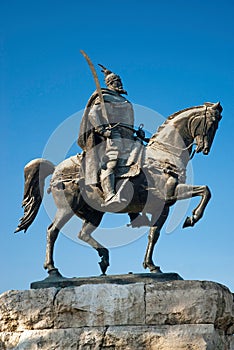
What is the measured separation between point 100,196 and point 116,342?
2843mm

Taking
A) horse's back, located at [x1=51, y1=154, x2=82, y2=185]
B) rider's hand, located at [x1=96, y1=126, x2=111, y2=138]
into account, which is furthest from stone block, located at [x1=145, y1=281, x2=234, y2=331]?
rider's hand, located at [x1=96, y1=126, x2=111, y2=138]

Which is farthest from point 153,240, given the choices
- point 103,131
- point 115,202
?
point 103,131

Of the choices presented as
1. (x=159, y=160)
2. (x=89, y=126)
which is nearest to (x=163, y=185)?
(x=159, y=160)

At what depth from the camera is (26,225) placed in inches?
496

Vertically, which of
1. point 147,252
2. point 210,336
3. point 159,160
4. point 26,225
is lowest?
point 210,336

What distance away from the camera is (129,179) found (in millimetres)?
11781

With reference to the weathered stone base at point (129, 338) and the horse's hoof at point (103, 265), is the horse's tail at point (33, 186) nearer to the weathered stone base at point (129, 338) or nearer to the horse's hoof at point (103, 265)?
the horse's hoof at point (103, 265)

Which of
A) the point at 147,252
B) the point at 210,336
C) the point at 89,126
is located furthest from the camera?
the point at 89,126

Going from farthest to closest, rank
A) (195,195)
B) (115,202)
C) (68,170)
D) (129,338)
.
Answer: (68,170) < (115,202) < (195,195) < (129,338)

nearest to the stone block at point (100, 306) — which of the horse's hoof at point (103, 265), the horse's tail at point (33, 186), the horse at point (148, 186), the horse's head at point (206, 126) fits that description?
the horse at point (148, 186)

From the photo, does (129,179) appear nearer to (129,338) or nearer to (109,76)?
(109,76)

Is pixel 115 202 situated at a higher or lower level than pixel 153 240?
higher

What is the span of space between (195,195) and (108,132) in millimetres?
1992

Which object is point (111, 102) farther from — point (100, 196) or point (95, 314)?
point (95, 314)
